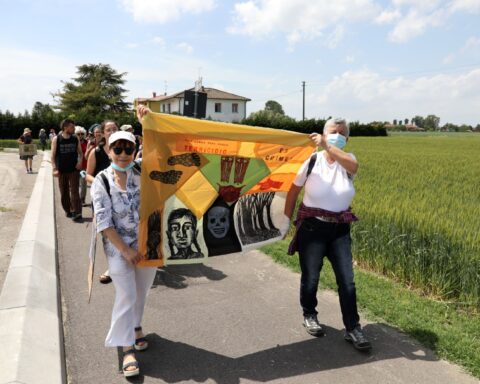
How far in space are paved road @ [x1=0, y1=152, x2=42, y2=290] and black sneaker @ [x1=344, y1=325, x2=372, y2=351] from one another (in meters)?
3.93

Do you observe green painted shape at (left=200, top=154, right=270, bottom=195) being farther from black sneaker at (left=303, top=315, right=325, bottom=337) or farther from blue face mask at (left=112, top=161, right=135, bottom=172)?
black sneaker at (left=303, top=315, right=325, bottom=337)

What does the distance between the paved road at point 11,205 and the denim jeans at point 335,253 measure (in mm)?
3601

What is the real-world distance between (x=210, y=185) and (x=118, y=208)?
2.94ft

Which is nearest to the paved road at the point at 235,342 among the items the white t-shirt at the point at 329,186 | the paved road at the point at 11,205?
the white t-shirt at the point at 329,186

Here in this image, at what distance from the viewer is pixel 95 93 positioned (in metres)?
64.6

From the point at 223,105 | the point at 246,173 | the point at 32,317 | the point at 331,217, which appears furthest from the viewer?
the point at 223,105

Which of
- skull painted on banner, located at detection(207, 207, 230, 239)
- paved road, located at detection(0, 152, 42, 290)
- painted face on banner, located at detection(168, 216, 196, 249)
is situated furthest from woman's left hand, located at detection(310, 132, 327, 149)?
paved road, located at detection(0, 152, 42, 290)

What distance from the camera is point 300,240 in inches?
159

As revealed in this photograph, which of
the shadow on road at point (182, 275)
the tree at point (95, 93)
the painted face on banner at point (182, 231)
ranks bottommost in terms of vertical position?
the shadow on road at point (182, 275)

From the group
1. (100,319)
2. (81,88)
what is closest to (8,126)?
(81,88)

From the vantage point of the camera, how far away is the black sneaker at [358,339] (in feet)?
12.3

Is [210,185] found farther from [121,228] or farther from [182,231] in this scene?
[121,228]

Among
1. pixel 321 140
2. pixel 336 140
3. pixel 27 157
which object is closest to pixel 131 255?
pixel 321 140

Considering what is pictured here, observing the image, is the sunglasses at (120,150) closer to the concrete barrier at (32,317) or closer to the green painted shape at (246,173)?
the green painted shape at (246,173)
